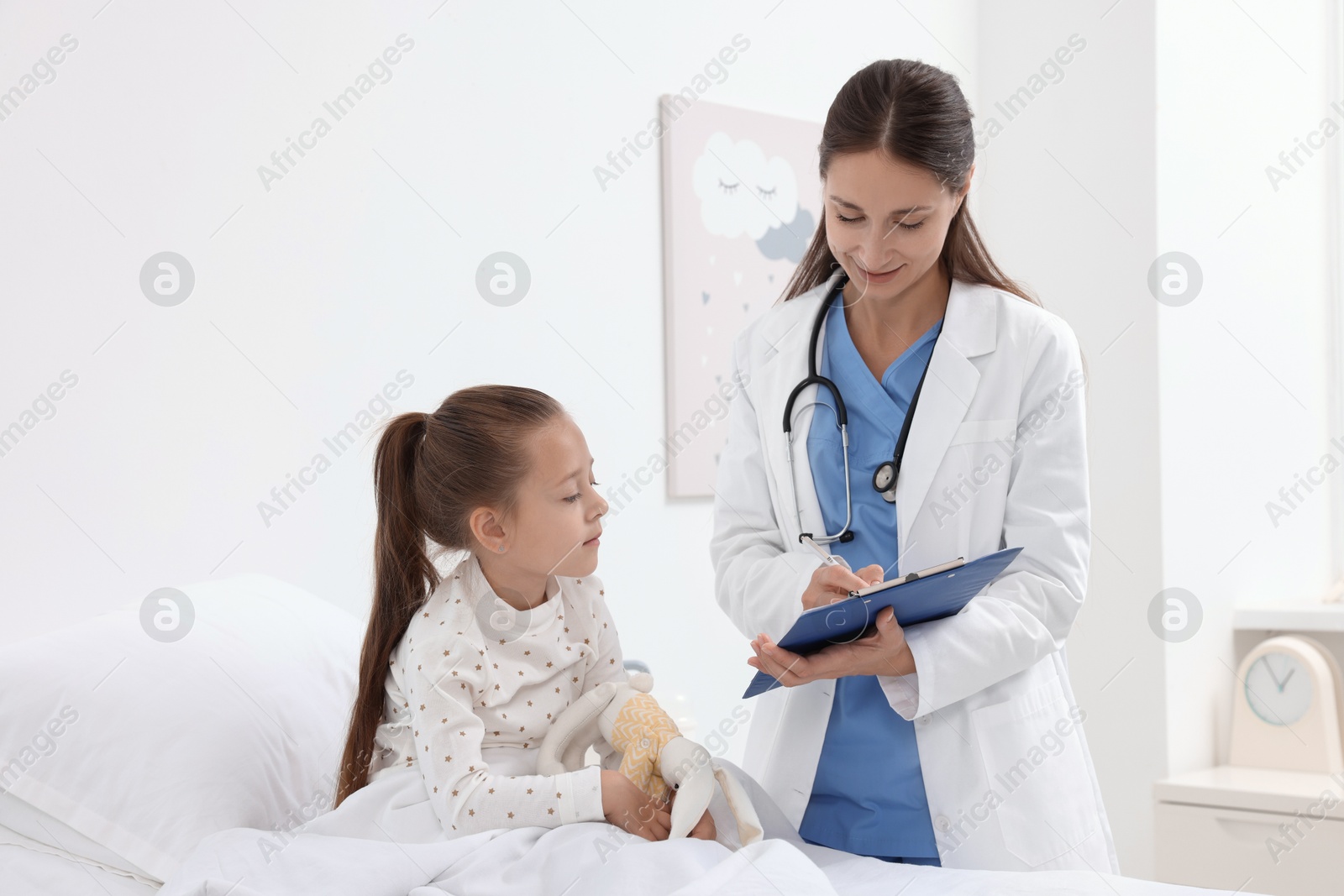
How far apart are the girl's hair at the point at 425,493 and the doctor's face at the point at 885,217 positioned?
41 cm

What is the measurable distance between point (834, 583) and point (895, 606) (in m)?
0.07

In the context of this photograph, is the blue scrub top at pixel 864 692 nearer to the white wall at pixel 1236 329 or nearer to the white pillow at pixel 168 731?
the white pillow at pixel 168 731

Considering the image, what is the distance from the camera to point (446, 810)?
46.7 inches

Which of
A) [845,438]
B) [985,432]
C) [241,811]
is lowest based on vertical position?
[241,811]

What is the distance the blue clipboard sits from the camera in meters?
1.16

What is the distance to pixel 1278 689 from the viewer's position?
9.11 ft

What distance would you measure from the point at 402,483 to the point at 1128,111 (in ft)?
7.23

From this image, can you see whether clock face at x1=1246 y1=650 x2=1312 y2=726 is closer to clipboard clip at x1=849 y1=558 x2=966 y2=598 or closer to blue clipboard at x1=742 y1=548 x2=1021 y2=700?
blue clipboard at x1=742 y1=548 x2=1021 y2=700

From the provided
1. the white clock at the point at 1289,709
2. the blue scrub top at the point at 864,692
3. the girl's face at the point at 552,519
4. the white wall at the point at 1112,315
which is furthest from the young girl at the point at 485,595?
the white clock at the point at 1289,709

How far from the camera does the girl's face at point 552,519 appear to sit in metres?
1.36

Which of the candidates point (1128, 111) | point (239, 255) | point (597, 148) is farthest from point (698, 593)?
point (1128, 111)

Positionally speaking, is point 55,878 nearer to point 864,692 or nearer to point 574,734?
point 574,734

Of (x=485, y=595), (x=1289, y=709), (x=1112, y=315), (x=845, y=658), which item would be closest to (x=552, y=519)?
(x=485, y=595)

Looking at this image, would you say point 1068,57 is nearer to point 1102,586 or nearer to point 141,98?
point 1102,586
